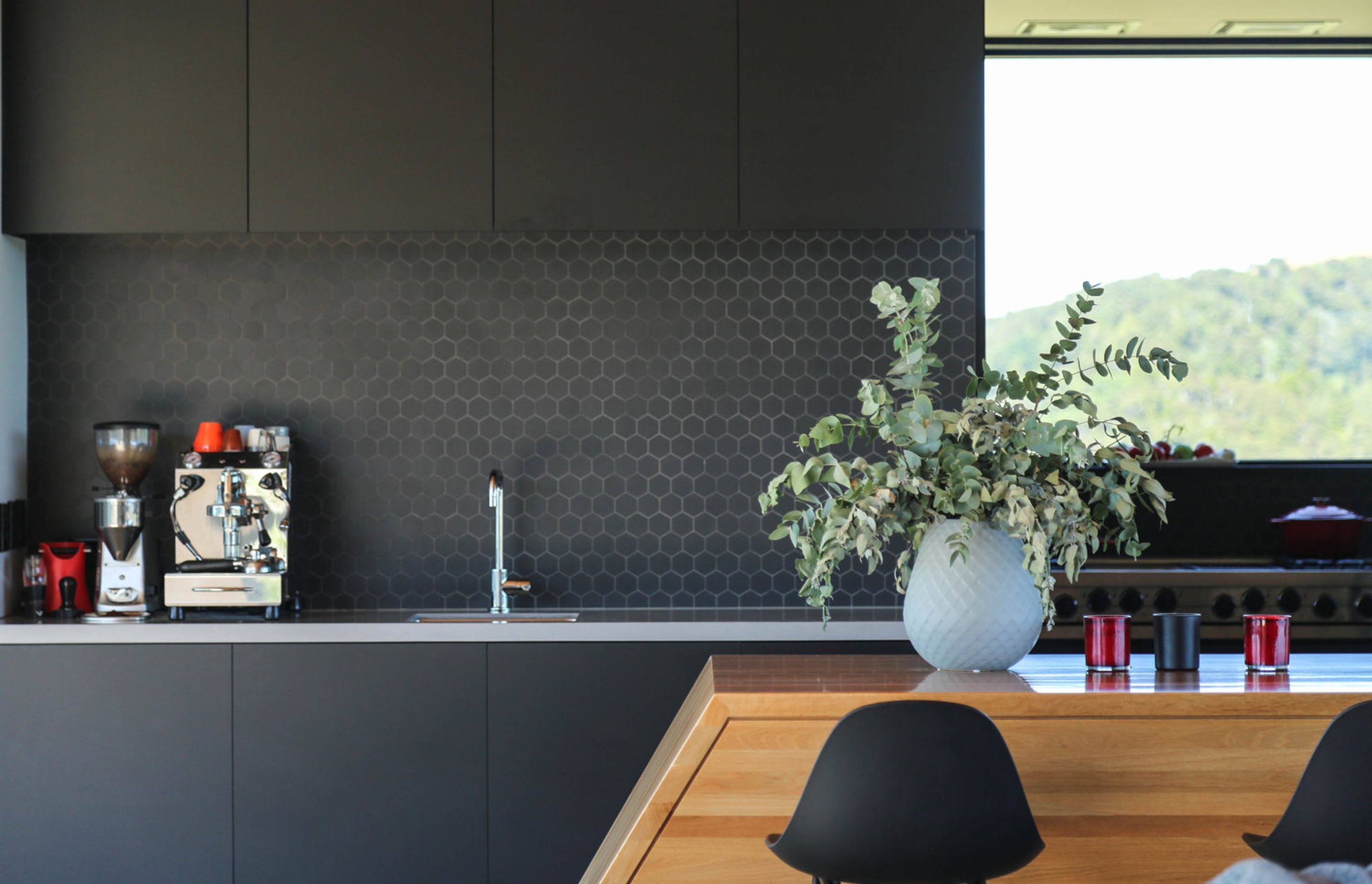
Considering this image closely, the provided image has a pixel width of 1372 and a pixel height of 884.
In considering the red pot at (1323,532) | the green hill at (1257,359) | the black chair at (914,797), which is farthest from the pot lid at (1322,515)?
the black chair at (914,797)

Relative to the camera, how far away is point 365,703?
3012 millimetres

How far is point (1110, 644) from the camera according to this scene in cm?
205

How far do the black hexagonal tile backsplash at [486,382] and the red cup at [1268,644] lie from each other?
5.06 feet

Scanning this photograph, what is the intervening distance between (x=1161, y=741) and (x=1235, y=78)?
9.92 feet

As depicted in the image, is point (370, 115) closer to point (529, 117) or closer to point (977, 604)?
point (529, 117)

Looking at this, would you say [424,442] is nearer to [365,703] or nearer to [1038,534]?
[365,703]

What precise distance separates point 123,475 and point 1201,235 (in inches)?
Result: 137

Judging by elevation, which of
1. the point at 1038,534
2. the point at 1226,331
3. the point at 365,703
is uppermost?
the point at 1226,331

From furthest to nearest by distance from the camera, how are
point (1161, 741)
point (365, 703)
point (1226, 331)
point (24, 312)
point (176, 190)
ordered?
point (1226, 331) < point (24, 312) < point (176, 190) < point (365, 703) < point (1161, 741)

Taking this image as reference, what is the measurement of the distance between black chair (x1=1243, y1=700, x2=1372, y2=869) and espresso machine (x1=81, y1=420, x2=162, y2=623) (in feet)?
9.05

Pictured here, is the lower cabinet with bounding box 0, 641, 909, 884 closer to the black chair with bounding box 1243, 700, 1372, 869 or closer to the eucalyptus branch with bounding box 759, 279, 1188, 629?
the eucalyptus branch with bounding box 759, 279, 1188, 629

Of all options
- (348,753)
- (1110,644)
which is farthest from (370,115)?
(1110,644)

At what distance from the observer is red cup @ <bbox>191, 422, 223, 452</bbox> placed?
3314 millimetres

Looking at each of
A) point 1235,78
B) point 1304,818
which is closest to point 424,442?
point 1304,818
